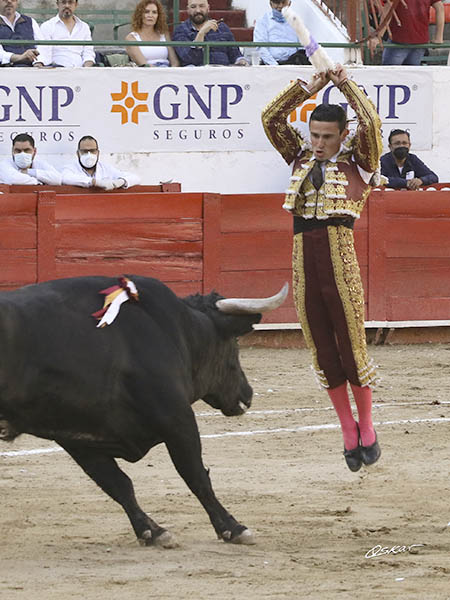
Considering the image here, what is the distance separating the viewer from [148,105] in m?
9.38

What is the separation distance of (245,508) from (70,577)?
3.52 ft

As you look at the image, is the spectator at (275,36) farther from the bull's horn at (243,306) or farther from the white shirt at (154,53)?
the bull's horn at (243,306)

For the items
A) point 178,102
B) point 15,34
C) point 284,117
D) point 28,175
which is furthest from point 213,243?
point 284,117

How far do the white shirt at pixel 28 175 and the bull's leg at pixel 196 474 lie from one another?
199 inches

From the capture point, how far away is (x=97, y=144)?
359 inches

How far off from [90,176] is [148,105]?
874 millimetres

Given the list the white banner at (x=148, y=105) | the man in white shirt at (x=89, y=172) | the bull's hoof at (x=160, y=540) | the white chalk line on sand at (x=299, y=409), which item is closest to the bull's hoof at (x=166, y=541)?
the bull's hoof at (x=160, y=540)

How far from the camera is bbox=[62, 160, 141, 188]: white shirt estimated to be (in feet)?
28.7

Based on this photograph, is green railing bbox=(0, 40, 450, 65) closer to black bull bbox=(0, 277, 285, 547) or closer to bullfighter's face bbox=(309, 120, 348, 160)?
bullfighter's face bbox=(309, 120, 348, 160)

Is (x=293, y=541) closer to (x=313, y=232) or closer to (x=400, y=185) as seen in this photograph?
(x=313, y=232)

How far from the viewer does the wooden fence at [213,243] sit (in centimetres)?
852

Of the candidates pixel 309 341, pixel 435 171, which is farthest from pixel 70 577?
pixel 435 171

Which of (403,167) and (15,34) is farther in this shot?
(403,167)

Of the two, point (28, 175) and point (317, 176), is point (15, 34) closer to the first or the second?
point (28, 175)
